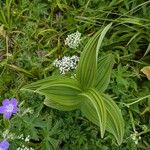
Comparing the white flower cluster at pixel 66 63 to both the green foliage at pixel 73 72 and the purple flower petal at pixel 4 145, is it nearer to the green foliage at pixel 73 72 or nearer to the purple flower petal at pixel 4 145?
the green foliage at pixel 73 72

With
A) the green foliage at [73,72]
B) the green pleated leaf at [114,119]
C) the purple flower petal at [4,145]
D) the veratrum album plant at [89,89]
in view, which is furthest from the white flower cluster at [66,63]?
the purple flower petal at [4,145]

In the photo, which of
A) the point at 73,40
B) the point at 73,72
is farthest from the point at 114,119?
the point at 73,40

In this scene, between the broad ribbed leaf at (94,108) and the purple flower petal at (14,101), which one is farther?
the purple flower petal at (14,101)

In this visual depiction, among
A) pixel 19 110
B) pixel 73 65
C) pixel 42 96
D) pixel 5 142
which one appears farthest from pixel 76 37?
pixel 5 142

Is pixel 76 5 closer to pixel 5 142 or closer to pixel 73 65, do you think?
pixel 73 65

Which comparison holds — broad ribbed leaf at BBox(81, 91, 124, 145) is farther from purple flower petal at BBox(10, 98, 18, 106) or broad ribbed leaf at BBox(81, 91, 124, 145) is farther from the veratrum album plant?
purple flower petal at BBox(10, 98, 18, 106)

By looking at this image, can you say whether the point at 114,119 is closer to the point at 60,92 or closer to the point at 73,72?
the point at 60,92

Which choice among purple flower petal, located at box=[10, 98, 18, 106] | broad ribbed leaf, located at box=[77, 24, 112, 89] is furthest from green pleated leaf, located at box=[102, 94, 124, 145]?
purple flower petal, located at box=[10, 98, 18, 106]
